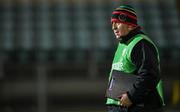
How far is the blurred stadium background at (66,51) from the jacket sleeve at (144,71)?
4.52 metres

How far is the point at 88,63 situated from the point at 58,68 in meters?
0.64

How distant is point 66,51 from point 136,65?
8.66 m

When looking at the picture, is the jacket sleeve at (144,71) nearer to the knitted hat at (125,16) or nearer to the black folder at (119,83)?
the black folder at (119,83)

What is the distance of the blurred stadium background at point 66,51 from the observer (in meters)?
10.6

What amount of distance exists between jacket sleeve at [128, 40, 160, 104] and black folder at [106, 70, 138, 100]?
6 cm

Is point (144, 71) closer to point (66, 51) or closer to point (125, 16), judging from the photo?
point (125, 16)

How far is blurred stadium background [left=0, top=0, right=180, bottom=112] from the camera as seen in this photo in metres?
10.6

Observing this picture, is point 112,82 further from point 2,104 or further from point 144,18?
point 144,18

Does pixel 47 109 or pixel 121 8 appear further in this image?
pixel 47 109

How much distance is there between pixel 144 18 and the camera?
13109mm

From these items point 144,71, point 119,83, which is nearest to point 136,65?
point 144,71

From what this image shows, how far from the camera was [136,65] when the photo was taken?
3.29m

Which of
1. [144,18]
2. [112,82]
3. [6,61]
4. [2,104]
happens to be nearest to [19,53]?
[6,61]

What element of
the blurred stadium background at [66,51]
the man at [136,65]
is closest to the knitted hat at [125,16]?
the man at [136,65]
